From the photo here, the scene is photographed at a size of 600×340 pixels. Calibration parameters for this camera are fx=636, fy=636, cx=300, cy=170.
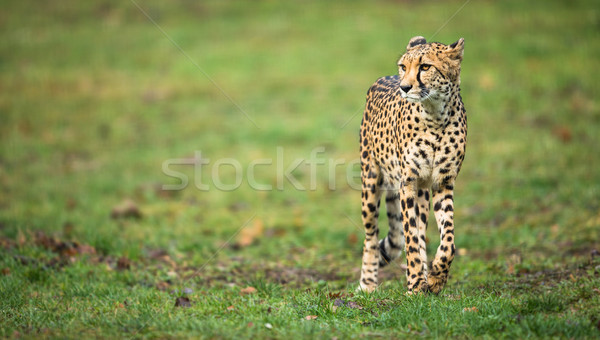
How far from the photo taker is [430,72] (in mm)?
5707

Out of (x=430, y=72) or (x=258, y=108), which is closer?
(x=430, y=72)

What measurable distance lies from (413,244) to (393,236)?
84 centimetres

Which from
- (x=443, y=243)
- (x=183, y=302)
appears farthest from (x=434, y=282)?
(x=183, y=302)

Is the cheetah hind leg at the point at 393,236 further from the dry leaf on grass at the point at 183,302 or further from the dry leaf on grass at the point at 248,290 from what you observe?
the dry leaf on grass at the point at 183,302

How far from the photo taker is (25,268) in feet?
23.2

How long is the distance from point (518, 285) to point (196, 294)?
3.26m

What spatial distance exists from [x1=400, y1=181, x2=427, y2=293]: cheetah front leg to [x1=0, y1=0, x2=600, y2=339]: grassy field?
0.34 m

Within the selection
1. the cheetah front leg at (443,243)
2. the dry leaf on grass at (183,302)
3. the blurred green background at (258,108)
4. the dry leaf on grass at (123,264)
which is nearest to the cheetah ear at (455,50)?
the cheetah front leg at (443,243)

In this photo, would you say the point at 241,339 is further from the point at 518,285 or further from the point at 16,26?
the point at 16,26

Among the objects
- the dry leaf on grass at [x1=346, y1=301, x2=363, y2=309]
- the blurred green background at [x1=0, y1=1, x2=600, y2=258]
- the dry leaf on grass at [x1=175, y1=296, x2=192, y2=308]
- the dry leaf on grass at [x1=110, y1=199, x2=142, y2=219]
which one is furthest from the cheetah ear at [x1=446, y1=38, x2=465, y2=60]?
the dry leaf on grass at [x1=110, y1=199, x2=142, y2=219]

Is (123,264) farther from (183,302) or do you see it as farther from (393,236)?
(393,236)

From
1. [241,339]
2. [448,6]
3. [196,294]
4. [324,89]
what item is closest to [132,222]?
[196,294]

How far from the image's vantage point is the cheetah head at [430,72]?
5.64 metres

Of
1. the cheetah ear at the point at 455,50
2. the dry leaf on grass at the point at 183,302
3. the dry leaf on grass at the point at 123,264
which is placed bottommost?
the dry leaf on grass at the point at 183,302
